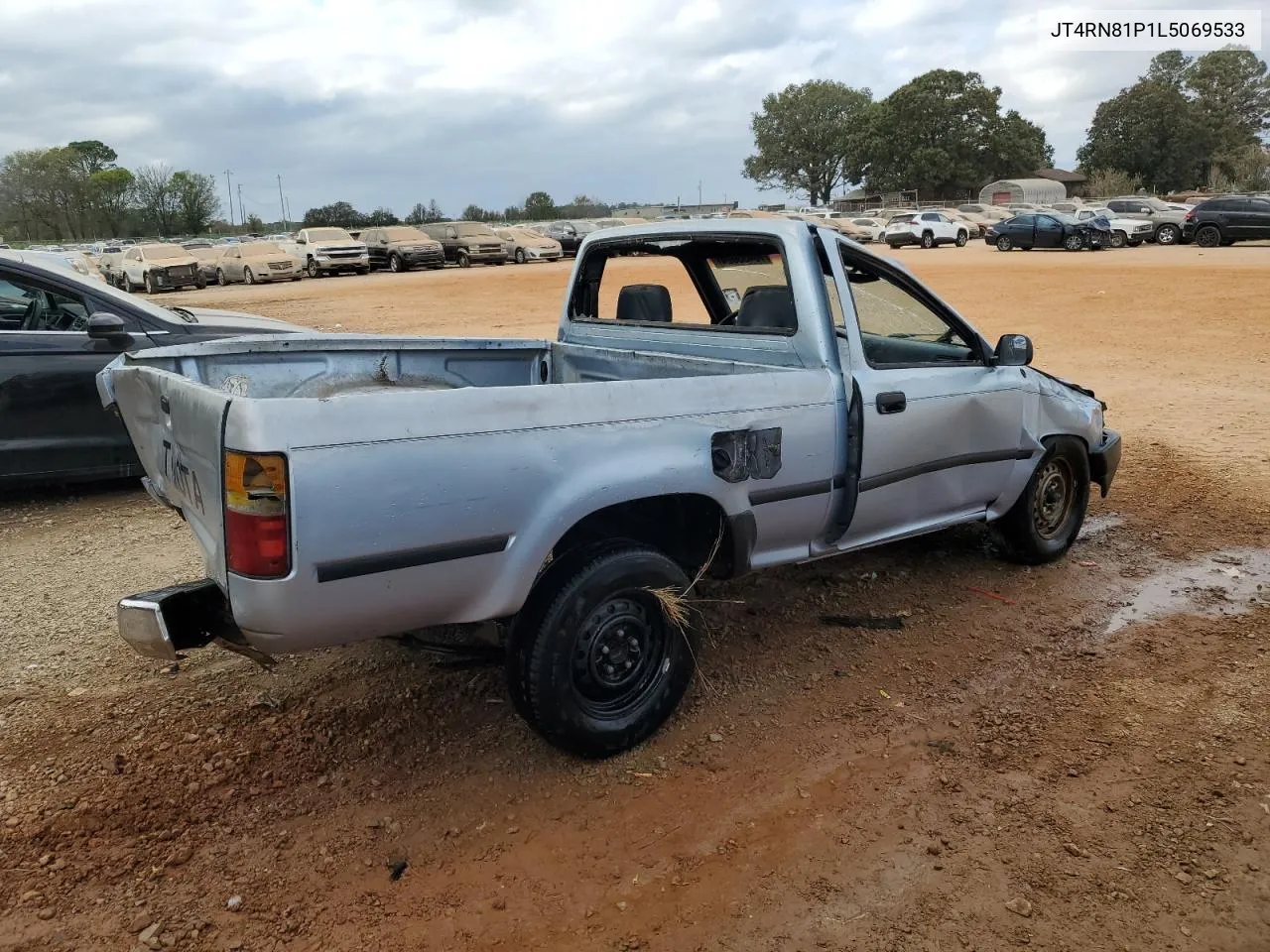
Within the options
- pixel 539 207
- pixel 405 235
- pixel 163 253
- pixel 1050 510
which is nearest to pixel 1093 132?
pixel 539 207

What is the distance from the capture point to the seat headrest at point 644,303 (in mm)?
4656

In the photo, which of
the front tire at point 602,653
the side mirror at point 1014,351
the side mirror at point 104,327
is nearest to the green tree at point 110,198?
the side mirror at point 104,327

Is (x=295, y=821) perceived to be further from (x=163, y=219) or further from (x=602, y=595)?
(x=163, y=219)

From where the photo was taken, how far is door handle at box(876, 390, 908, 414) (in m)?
3.81

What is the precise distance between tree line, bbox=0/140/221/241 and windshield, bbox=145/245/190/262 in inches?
2110

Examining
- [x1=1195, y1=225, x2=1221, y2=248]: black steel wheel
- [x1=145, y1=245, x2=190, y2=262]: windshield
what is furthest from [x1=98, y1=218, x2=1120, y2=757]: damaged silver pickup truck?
[x1=1195, y1=225, x2=1221, y2=248]: black steel wheel

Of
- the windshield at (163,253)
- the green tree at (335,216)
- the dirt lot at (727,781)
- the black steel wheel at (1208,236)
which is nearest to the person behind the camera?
the dirt lot at (727,781)

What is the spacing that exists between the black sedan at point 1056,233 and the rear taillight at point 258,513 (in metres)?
33.8

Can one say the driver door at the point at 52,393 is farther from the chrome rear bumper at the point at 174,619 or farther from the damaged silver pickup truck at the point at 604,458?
the chrome rear bumper at the point at 174,619

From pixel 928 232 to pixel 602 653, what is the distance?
39.2 metres

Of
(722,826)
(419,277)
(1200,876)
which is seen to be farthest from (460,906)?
(419,277)

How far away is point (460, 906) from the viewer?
2602mm

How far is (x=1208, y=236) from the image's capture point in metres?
29.7

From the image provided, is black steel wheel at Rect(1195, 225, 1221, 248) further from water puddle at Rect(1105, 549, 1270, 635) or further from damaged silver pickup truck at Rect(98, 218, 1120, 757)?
damaged silver pickup truck at Rect(98, 218, 1120, 757)
